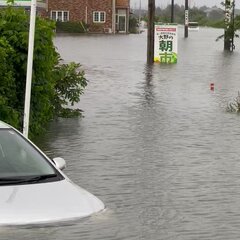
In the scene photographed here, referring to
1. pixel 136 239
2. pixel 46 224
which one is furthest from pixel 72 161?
pixel 46 224

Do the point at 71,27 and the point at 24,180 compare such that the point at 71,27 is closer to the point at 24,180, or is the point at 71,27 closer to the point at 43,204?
the point at 24,180

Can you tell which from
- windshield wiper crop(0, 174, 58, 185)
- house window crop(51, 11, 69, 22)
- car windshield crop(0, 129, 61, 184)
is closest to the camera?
windshield wiper crop(0, 174, 58, 185)

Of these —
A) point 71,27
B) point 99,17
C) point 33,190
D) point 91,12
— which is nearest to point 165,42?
point 33,190

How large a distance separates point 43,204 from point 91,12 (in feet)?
239

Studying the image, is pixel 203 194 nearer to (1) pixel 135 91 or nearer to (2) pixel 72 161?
(2) pixel 72 161

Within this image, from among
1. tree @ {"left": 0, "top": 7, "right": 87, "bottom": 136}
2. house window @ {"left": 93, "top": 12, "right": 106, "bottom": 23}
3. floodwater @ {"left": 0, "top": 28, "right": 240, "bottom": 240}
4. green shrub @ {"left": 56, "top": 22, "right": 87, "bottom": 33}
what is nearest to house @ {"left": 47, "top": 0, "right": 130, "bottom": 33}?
house window @ {"left": 93, "top": 12, "right": 106, "bottom": 23}

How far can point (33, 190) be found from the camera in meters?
5.84

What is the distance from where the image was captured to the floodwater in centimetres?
720

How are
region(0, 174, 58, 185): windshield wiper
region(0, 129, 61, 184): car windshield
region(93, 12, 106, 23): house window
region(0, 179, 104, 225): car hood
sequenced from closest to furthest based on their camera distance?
region(0, 179, 104, 225): car hood < region(0, 174, 58, 185): windshield wiper < region(0, 129, 61, 184): car windshield < region(93, 12, 106, 23): house window

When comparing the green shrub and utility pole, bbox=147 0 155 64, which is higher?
utility pole, bbox=147 0 155 64

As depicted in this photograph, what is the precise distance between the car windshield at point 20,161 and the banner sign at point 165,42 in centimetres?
2375

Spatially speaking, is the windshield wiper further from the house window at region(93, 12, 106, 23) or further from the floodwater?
the house window at region(93, 12, 106, 23)

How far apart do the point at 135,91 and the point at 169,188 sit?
1177 centimetres

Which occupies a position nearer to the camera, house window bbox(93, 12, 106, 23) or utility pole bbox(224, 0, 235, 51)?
utility pole bbox(224, 0, 235, 51)
